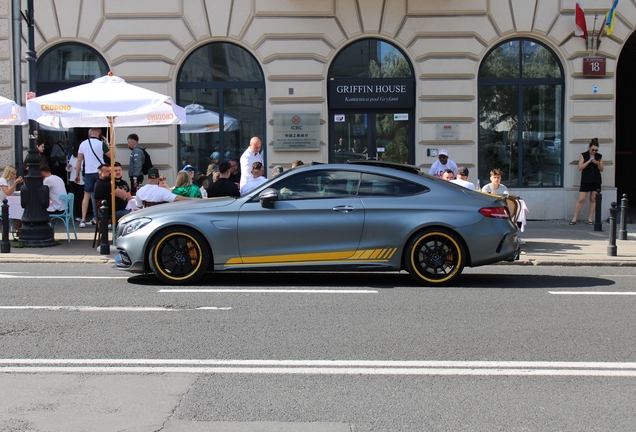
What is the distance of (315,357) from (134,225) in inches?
165

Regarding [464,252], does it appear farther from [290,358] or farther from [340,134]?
[340,134]

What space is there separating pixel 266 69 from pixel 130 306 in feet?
33.0

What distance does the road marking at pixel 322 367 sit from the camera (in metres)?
5.58

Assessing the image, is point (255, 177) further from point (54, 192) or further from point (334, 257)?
point (334, 257)

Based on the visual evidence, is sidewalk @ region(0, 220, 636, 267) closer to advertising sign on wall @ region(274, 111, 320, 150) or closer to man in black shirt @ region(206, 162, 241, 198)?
man in black shirt @ region(206, 162, 241, 198)

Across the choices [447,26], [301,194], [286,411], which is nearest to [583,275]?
[301,194]

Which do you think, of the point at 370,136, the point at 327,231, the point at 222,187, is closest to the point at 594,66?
the point at 370,136

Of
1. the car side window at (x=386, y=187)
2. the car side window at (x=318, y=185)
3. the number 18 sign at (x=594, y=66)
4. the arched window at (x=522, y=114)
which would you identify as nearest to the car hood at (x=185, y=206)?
the car side window at (x=318, y=185)

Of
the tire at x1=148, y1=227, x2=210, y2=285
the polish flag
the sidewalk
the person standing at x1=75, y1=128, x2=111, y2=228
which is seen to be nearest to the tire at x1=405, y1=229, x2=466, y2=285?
the tire at x1=148, y1=227, x2=210, y2=285

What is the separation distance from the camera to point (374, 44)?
17281mm

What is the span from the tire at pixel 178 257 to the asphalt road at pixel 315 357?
244 millimetres

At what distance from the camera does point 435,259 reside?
30.6 ft

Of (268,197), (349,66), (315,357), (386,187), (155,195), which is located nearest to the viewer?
(315,357)

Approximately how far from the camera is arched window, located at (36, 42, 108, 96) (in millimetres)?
17219
